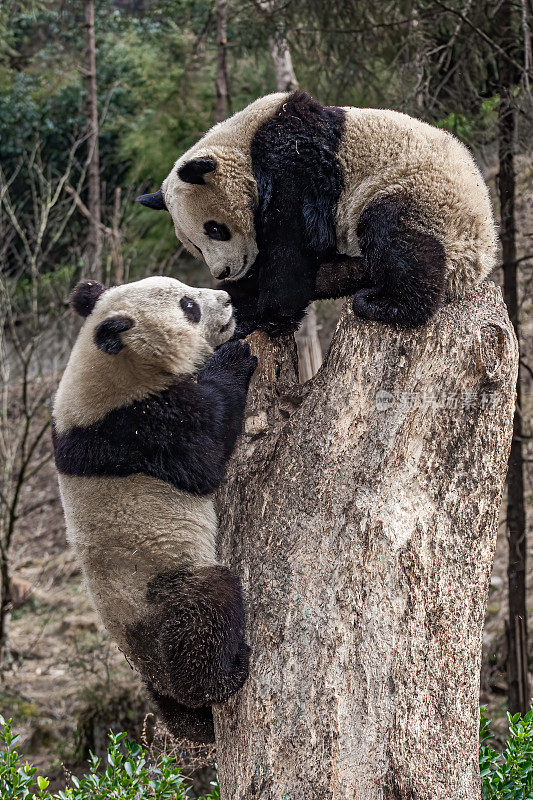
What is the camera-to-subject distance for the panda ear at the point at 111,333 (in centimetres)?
339

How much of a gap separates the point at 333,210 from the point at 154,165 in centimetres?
978

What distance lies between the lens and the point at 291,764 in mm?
3029

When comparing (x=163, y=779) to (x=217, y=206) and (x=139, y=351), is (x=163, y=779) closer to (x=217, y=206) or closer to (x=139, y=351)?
(x=139, y=351)

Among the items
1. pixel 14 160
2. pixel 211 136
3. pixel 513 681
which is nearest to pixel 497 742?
pixel 513 681

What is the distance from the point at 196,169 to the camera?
3.78 m

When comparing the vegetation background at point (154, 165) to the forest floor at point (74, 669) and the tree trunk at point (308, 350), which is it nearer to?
the forest floor at point (74, 669)

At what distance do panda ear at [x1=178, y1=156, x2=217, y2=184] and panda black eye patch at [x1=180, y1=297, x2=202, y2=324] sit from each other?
0.62m

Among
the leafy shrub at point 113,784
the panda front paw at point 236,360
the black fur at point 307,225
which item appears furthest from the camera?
the leafy shrub at point 113,784

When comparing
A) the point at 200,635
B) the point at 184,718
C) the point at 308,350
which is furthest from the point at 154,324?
the point at 308,350

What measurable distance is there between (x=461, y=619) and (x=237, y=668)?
0.94 meters

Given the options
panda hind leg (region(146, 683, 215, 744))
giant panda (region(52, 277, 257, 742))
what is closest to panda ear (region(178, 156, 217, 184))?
giant panda (region(52, 277, 257, 742))

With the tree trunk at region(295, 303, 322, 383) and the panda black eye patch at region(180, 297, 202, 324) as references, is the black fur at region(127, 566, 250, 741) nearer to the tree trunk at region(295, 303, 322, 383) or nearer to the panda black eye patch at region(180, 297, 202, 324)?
the panda black eye patch at region(180, 297, 202, 324)

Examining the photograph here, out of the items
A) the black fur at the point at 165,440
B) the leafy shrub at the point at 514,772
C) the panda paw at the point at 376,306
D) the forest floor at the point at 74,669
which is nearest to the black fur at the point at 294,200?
the panda paw at the point at 376,306

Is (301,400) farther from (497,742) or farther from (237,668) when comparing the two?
(497,742)
